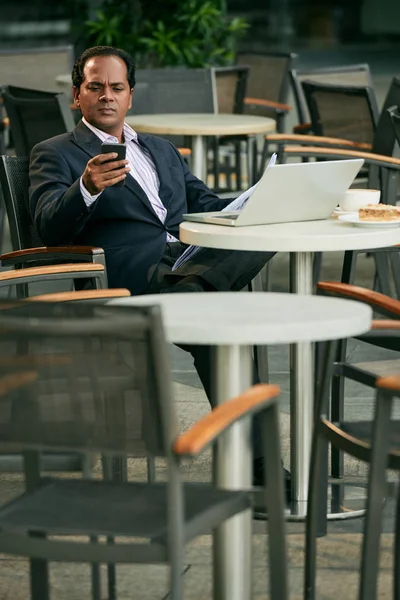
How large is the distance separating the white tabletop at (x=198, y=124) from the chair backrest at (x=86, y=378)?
4012 mm

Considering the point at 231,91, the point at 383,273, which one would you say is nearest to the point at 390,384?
the point at 383,273

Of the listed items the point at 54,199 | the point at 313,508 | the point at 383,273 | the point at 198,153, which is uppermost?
the point at 54,199

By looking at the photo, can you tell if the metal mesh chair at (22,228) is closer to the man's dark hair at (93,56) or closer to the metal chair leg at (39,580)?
the man's dark hair at (93,56)

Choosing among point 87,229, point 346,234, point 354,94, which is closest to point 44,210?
point 87,229

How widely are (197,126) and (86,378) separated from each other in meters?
4.21

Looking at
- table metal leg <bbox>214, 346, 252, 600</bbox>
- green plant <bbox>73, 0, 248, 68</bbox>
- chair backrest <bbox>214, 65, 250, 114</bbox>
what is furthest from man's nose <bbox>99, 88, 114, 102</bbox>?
green plant <bbox>73, 0, 248, 68</bbox>

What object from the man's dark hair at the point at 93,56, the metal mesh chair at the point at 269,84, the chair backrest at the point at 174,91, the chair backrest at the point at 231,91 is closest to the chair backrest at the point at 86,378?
the man's dark hair at the point at 93,56

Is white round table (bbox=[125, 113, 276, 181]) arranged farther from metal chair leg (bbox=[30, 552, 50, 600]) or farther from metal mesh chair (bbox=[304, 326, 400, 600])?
metal chair leg (bbox=[30, 552, 50, 600])

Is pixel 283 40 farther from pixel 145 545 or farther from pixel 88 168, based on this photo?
pixel 145 545

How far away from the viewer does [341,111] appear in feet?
20.4

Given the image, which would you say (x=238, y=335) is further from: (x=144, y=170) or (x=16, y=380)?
(x=144, y=170)

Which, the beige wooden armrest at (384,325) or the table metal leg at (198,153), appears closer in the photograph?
the beige wooden armrest at (384,325)

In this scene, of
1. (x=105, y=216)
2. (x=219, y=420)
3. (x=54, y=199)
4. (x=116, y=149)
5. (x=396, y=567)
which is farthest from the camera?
(x=105, y=216)

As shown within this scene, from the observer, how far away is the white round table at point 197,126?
6.12 meters
